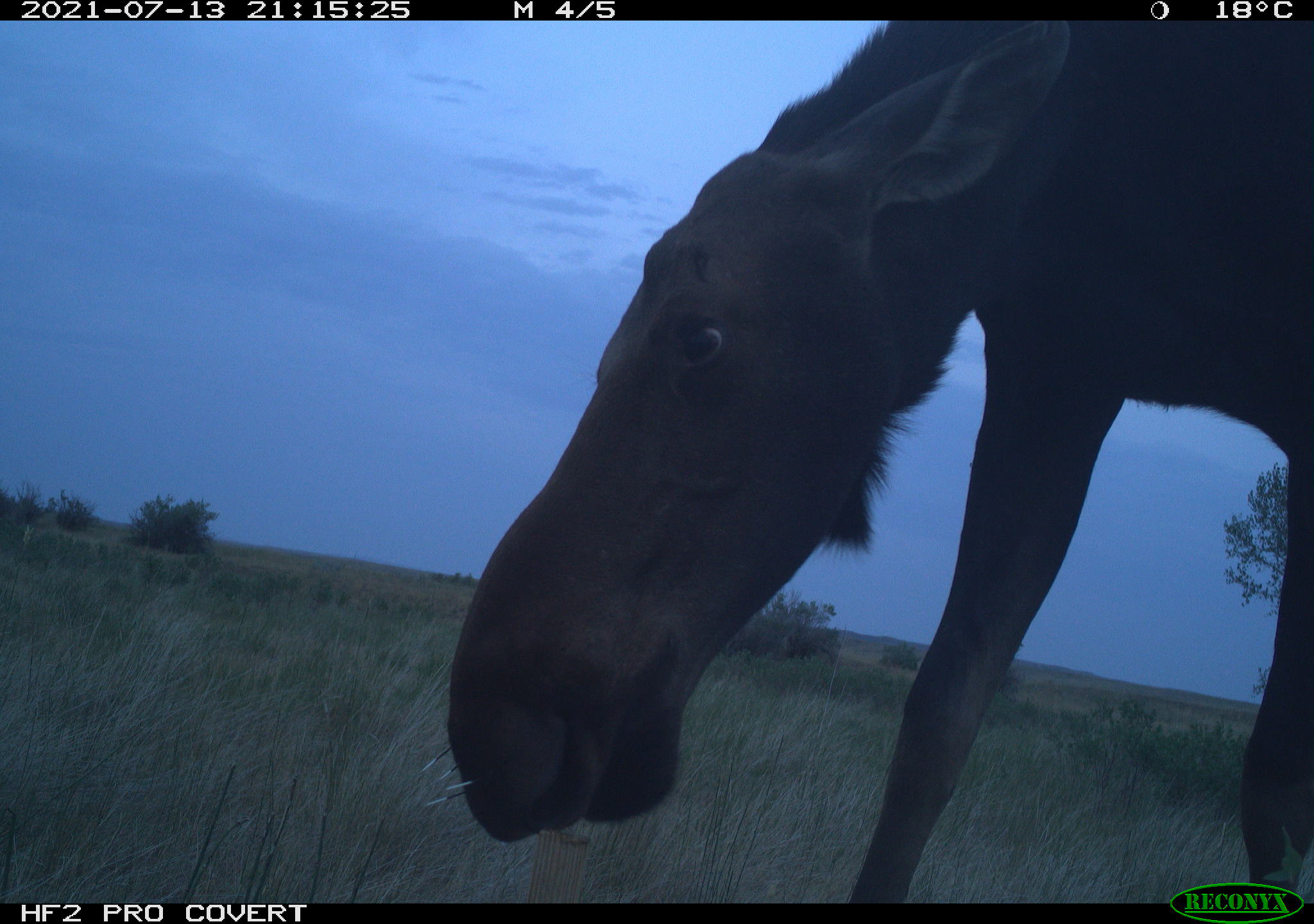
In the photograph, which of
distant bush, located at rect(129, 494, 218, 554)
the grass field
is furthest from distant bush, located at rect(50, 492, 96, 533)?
the grass field

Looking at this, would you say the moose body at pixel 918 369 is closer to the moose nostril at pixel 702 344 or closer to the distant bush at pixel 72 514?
the moose nostril at pixel 702 344

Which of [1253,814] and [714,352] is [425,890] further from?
[1253,814]

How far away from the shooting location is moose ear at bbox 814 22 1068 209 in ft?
6.52

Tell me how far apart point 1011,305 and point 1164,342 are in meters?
0.45

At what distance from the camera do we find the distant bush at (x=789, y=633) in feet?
40.9

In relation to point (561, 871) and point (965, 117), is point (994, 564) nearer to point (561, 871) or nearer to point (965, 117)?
point (965, 117)

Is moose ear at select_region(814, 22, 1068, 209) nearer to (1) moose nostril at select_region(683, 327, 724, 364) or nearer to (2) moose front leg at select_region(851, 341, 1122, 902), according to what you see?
(1) moose nostril at select_region(683, 327, 724, 364)

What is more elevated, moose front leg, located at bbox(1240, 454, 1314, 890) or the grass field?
moose front leg, located at bbox(1240, 454, 1314, 890)

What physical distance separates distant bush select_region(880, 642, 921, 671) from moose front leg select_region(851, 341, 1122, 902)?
1598 cm
